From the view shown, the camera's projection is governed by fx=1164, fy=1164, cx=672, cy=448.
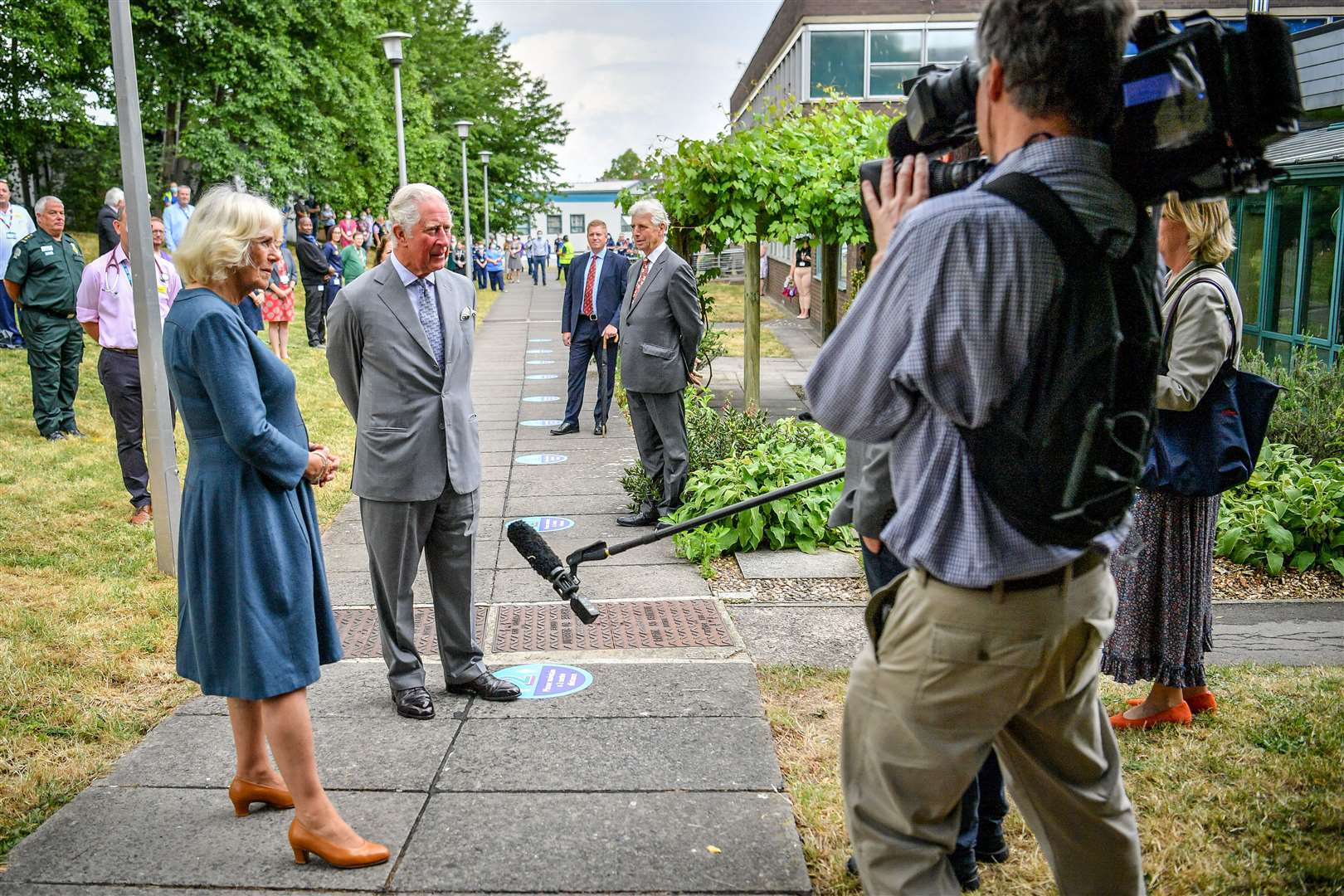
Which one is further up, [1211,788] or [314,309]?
[314,309]

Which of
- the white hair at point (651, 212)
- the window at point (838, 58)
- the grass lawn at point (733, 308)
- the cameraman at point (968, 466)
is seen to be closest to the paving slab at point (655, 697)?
the cameraman at point (968, 466)

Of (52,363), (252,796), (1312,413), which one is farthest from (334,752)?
(52,363)

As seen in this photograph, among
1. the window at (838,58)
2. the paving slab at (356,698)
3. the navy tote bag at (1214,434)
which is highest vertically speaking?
the window at (838,58)

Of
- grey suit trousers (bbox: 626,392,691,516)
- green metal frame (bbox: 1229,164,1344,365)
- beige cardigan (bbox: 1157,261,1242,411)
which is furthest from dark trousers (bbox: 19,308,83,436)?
green metal frame (bbox: 1229,164,1344,365)

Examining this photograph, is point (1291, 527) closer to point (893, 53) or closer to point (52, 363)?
point (52, 363)

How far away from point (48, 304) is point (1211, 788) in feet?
31.4

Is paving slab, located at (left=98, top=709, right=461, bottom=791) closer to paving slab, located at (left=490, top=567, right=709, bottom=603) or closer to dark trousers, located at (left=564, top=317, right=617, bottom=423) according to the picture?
paving slab, located at (left=490, top=567, right=709, bottom=603)

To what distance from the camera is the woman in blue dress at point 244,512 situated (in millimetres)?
3143

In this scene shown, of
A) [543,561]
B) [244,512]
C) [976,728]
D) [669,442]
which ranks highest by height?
[244,512]

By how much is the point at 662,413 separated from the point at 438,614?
339cm

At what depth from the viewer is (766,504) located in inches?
268

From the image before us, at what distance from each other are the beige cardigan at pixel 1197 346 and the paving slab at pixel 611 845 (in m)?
1.76

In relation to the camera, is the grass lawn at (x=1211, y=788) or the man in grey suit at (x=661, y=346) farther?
the man in grey suit at (x=661, y=346)

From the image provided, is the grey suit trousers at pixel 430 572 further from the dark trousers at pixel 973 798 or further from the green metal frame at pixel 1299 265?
the green metal frame at pixel 1299 265
